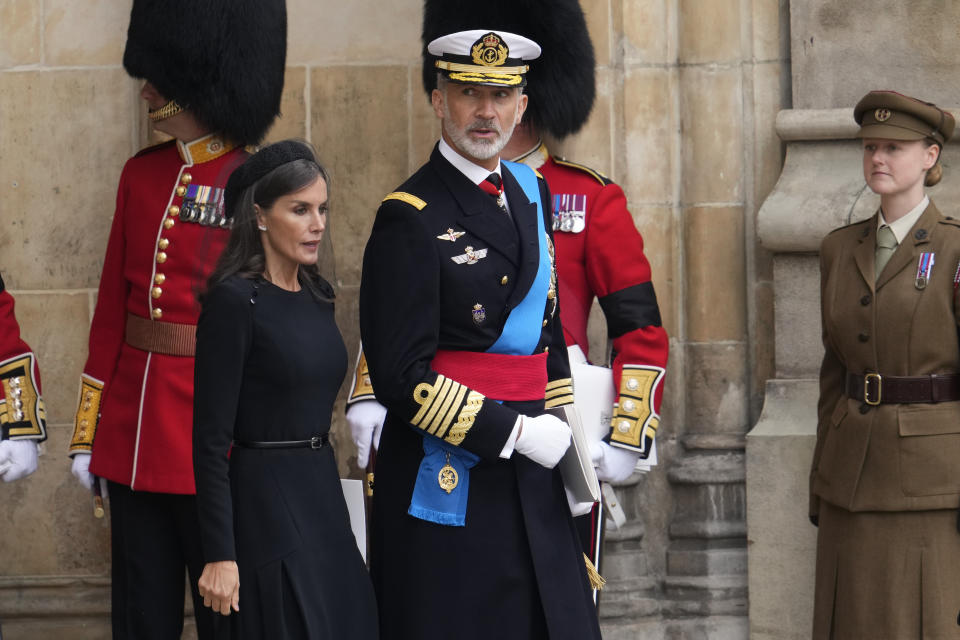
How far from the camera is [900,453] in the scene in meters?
4.25

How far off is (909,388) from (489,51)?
64.4 inches

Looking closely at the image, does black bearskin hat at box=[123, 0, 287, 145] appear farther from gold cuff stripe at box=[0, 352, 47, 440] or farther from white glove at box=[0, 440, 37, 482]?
white glove at box=[0, 440, 37, 482]

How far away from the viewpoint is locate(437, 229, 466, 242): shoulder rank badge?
3430 mm

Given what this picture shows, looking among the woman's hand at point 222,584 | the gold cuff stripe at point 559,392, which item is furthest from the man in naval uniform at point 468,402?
the woman's hand at point 222,584

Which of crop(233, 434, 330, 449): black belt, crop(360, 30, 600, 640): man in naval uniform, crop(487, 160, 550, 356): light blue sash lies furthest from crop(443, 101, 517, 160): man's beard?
crop(233, 434, 330, 449): black belt

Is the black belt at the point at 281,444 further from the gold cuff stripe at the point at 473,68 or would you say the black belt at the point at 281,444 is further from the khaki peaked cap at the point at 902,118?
the khaki peaked cap at the point at 902,118

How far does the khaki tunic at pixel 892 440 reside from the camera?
423 cm

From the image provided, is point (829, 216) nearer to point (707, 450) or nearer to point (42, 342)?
point (707, 450)

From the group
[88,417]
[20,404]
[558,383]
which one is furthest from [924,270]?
[20,404]

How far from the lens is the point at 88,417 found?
4.59 metres

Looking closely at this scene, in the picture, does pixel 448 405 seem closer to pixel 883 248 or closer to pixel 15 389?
pixel 883 248

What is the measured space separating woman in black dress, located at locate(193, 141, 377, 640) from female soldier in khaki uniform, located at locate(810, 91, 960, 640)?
5.46 ft

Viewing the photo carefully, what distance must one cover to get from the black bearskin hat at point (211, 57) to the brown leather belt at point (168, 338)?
65cm

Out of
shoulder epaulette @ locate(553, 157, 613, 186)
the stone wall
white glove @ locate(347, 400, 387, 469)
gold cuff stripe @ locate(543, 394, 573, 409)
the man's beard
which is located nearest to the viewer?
the man's beard
